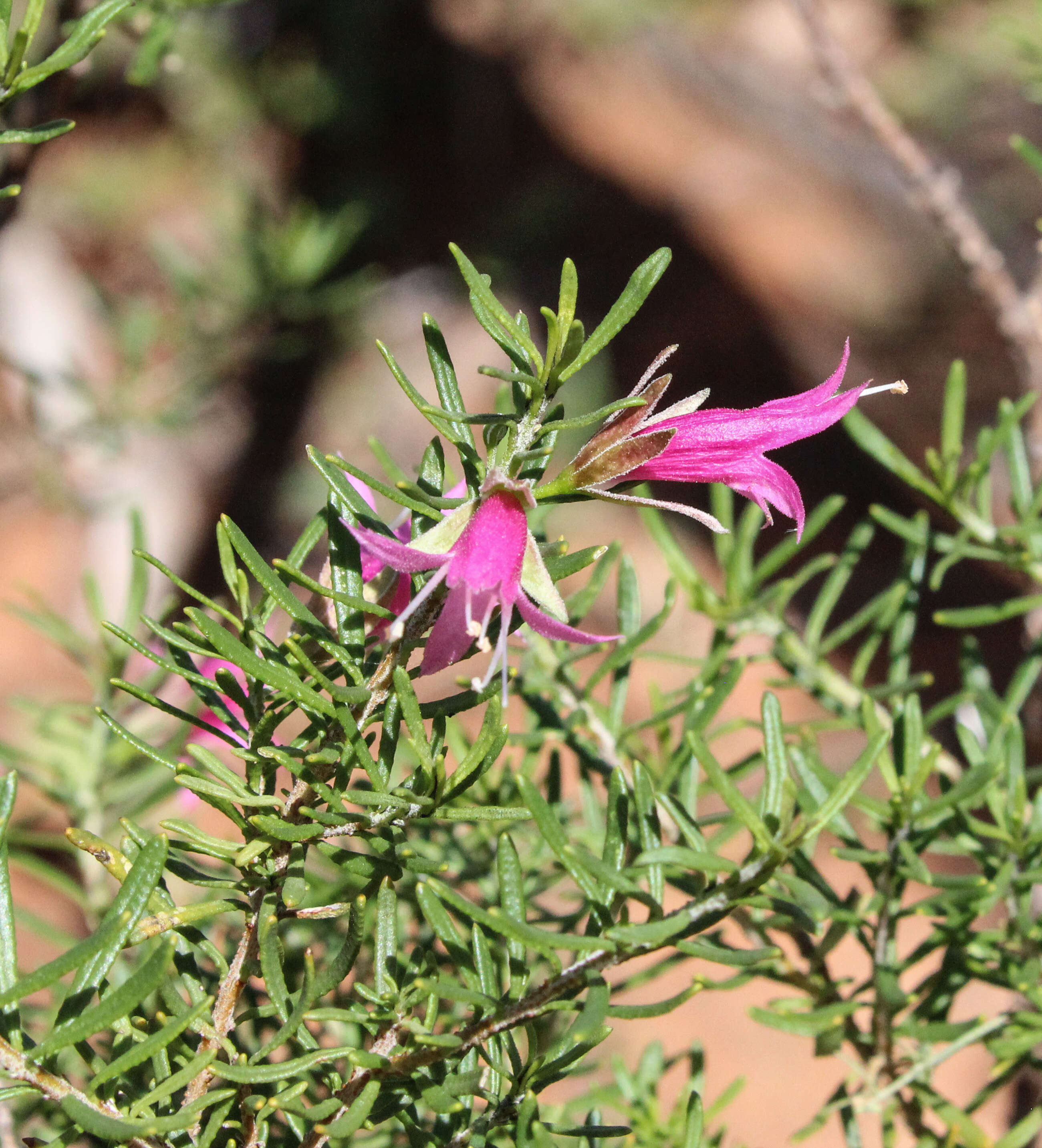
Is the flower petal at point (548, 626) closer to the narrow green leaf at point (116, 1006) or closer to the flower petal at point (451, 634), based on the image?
the flower petal at point (451, 634)

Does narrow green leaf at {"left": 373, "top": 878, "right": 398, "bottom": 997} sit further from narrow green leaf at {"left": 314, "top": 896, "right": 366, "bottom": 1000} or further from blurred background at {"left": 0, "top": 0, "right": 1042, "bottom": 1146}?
blurred background at {"left": 0, "top": 0, "right": 1042, "bottom": 1146}

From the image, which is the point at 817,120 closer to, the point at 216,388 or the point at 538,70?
the point at 538,70

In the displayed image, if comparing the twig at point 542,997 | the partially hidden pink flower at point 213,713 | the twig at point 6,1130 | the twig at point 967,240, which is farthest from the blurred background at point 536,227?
the twig at point 542,997

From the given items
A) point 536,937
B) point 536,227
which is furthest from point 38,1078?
point 536,227

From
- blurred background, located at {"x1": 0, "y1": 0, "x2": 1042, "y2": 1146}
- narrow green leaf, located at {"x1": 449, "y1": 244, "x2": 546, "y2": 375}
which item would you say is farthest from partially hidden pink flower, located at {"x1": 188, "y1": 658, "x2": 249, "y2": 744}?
blurred background, located at {"x1": 0, "y1": 0, "x2": 1042, "y2": 1146}

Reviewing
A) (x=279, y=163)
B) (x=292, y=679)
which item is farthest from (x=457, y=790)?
(x=279, y=163)
